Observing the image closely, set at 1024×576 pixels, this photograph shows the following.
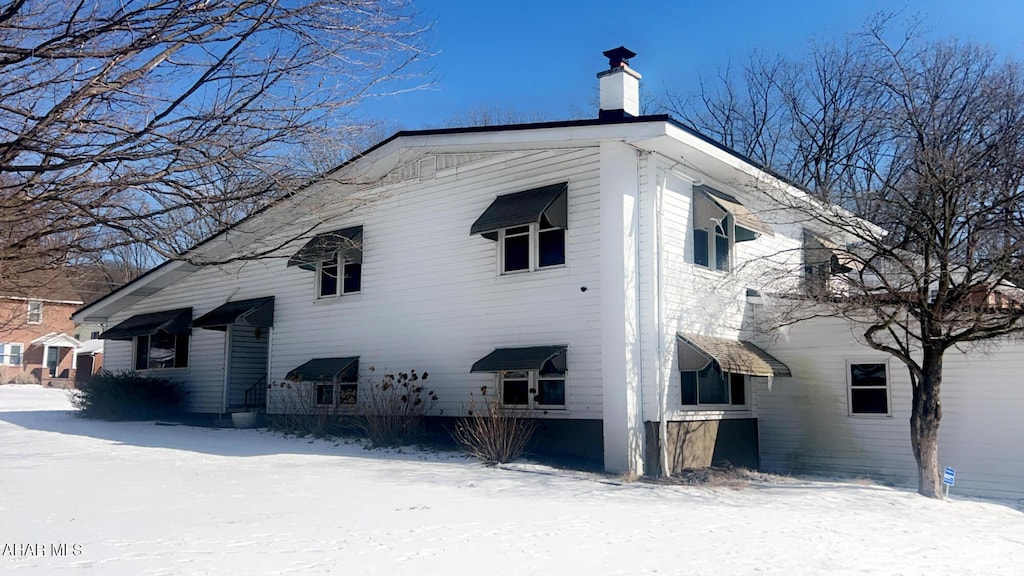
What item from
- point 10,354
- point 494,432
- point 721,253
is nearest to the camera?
point 494,432

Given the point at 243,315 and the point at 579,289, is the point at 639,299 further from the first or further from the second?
the point at 243,315

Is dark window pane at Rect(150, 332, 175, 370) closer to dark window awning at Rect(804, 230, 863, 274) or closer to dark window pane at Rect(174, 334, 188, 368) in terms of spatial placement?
dark window pane at Rect(174, 334, 188, 368)

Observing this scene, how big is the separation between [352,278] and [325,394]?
2580 millimetres

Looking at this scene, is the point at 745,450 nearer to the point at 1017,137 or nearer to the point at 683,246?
the point at 683,246

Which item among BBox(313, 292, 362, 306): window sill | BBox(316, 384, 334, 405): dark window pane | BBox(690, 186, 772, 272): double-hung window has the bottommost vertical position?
BBox(316, 384, 334, 405): dark window pane

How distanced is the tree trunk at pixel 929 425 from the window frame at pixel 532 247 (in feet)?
19.4

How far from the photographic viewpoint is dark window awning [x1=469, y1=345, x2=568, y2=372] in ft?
45.6

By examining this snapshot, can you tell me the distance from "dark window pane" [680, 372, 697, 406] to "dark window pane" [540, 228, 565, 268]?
293 centimetres

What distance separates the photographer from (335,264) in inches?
730

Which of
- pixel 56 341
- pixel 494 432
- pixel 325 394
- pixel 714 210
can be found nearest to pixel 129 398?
pixel 325 394

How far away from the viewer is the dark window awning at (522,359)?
45.6 feet

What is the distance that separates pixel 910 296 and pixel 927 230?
102 cm

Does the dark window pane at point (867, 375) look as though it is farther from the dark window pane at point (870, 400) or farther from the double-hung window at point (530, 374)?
the double-hung window at point (530, 374)

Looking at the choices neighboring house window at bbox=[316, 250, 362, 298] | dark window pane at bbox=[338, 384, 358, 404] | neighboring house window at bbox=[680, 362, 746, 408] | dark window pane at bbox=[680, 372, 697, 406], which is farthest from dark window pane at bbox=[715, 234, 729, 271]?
dark window pane at bbox=[338, 384, 358, 404]
